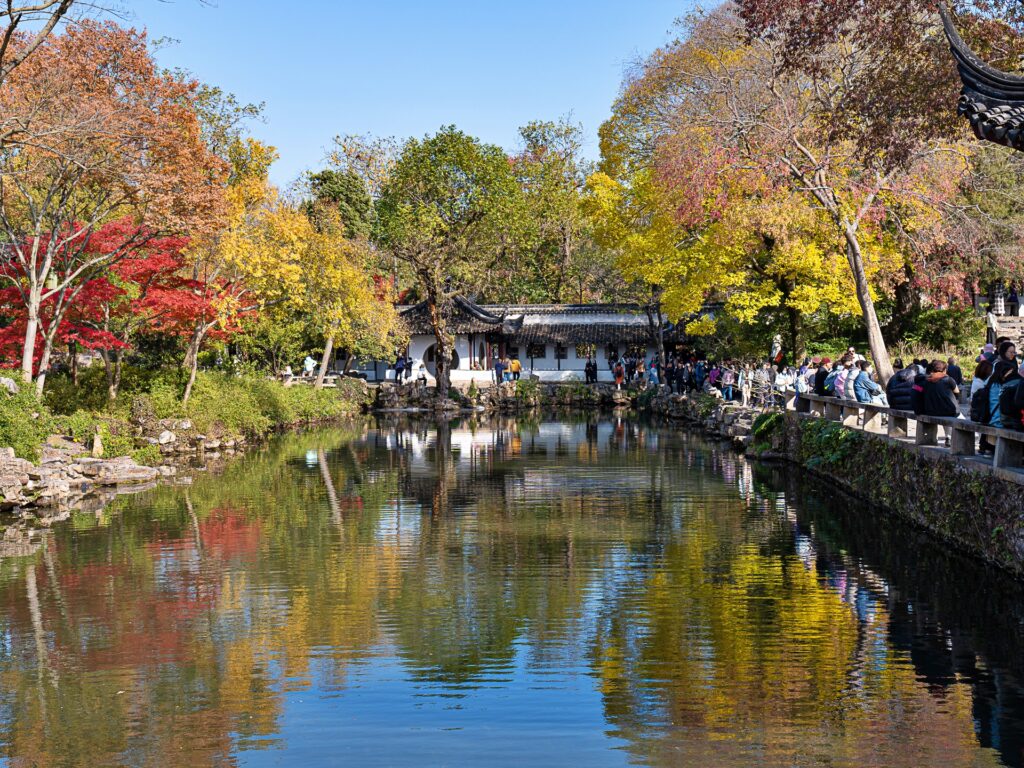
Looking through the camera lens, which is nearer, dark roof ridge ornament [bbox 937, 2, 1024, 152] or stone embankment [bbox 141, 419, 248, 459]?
dark roof ridge ornament [bbox 937, 2, 1024, 152]

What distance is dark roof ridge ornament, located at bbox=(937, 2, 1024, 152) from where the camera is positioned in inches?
409

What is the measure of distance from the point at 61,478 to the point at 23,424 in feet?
4.52

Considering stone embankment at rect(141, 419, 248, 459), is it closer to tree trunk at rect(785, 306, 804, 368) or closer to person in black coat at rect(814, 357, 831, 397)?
person in black coat at rect(814, 357, 831, 397)

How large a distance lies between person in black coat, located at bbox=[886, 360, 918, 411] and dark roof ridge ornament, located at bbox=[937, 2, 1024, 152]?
882 centimetres

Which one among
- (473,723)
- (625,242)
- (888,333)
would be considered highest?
(625,242)

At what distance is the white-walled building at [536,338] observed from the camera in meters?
61.1

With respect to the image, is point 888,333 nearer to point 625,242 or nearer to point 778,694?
point 625,242

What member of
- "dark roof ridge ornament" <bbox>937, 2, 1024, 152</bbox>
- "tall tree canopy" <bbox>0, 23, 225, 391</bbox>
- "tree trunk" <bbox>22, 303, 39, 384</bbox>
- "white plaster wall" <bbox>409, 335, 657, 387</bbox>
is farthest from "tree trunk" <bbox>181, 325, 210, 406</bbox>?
"white plaster wall" <bbox>409, 335, 657, 387</bbox>

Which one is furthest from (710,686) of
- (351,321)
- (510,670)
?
(351,321)

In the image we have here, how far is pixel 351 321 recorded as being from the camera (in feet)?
154

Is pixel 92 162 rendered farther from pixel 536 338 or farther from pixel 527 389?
pixel 536 338

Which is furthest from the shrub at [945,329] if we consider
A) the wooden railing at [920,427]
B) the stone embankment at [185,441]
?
the stone embankment at [185,441]

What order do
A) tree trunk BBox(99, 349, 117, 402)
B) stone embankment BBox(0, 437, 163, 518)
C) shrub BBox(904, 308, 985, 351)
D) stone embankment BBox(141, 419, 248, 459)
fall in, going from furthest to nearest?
1. shrub BBox(904, 308, 985, 351)
2. tree trunk BBox(99, 349, 117, 402)
3. stone embankment BBox(141, 419, 248, 459)
4. stone embankment BBox(0, 437, 163, 518)

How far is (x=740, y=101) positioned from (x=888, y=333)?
1526cm
